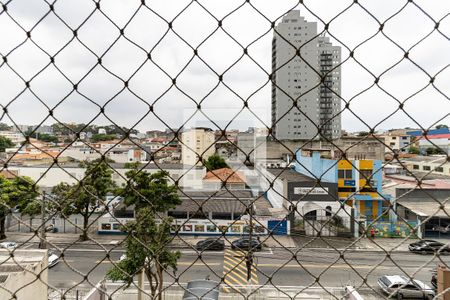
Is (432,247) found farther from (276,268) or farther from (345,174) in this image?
(345,174)

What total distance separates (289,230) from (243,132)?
6275 mm

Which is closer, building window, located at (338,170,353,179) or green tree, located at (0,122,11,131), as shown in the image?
green tree, located at (0,122,11,131)

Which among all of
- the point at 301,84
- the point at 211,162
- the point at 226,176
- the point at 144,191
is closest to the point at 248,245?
the point at 144,191

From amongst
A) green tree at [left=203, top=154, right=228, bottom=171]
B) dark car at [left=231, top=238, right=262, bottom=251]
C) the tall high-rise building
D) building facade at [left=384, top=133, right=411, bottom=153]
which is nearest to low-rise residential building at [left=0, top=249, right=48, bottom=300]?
green tree at [left=203, top=154, right=228, bottom=171]

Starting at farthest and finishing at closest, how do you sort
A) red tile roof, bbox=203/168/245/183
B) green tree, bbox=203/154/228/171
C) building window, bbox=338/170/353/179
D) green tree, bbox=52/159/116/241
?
Result: 1. building window, bbox=338/170/353/179
2. green tree, bbox=203/154/228/171
3. green tree, bbox=52/159/116/241
4. red tile roof, bbox=203/168/245/183

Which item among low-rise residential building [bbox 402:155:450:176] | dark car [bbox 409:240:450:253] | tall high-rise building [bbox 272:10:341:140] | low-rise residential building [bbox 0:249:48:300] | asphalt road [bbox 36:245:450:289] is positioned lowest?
asphalt road [bbox 36:245:450:289]

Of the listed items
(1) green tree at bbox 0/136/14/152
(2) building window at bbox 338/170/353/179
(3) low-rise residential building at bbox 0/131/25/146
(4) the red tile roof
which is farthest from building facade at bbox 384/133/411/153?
(2) building window at bbox 338/170/353/179

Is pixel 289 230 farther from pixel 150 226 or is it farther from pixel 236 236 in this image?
pixel 150 226

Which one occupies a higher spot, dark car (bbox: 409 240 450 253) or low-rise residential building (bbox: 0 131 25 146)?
low-rise residential building (bbox: 0 131 25 146)

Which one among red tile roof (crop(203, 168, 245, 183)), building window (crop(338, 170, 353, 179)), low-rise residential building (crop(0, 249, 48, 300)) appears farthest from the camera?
building window (crop(338, 170, 353, 179))

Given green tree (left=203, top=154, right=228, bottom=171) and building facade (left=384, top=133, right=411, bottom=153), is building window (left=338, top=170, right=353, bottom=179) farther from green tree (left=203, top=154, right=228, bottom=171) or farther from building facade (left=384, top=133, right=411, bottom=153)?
building facade (left=384, top=133, right=411, bottom=153)

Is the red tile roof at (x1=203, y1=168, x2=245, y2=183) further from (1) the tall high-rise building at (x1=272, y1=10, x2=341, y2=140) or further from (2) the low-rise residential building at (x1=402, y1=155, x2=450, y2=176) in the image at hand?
(2) the low-rise residential building at (x1=402, y1=155, x2=450, y2=176)

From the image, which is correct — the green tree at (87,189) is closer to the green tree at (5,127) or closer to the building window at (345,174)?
the green tree at (5,127)

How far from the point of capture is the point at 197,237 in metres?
8.20
